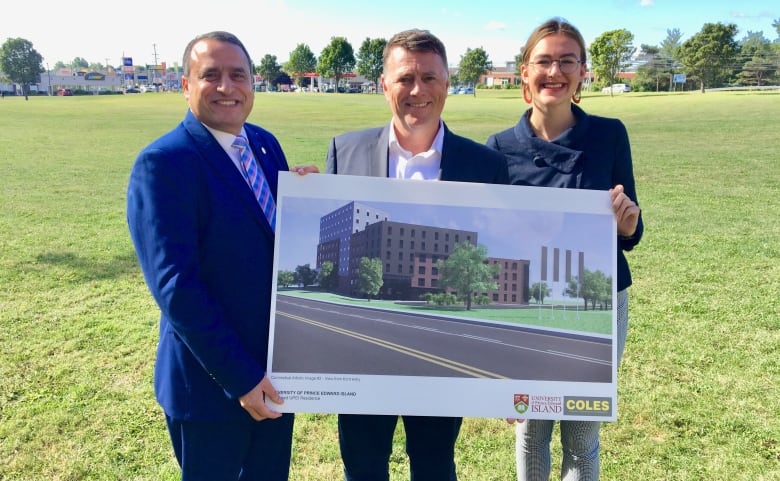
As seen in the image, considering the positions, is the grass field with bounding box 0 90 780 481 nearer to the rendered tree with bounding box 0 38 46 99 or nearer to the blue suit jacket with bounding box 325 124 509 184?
the blue suit jacket with bounding box 325 124 509 184

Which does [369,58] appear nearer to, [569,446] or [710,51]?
[710,51]

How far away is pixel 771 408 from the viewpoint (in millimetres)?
4277

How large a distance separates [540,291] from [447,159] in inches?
28.2

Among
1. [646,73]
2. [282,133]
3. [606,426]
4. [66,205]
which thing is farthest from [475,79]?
[606,426]

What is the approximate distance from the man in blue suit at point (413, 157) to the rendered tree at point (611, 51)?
7823cm

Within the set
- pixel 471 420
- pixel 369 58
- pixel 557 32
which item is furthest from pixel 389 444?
pixel 369 58

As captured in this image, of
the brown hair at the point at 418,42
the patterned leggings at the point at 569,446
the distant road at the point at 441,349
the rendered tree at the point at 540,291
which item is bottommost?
the patterned leggings at the point at 569,446

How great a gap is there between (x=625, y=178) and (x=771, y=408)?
10.1 feet

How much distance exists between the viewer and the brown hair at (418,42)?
226cm

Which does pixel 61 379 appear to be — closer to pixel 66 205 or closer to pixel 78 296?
pixel 78 296

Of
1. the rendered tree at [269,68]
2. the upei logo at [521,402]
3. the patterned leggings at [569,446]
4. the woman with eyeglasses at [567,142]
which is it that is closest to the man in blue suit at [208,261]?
the upei logo at [521,402]

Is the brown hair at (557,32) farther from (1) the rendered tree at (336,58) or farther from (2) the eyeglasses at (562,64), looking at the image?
(1) the rendered tree at (336,58)

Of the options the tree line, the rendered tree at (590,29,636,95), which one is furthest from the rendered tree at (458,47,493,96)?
the rendered tree at (590,29,636,95)

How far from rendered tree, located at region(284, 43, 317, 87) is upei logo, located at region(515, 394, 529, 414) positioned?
115 metres
